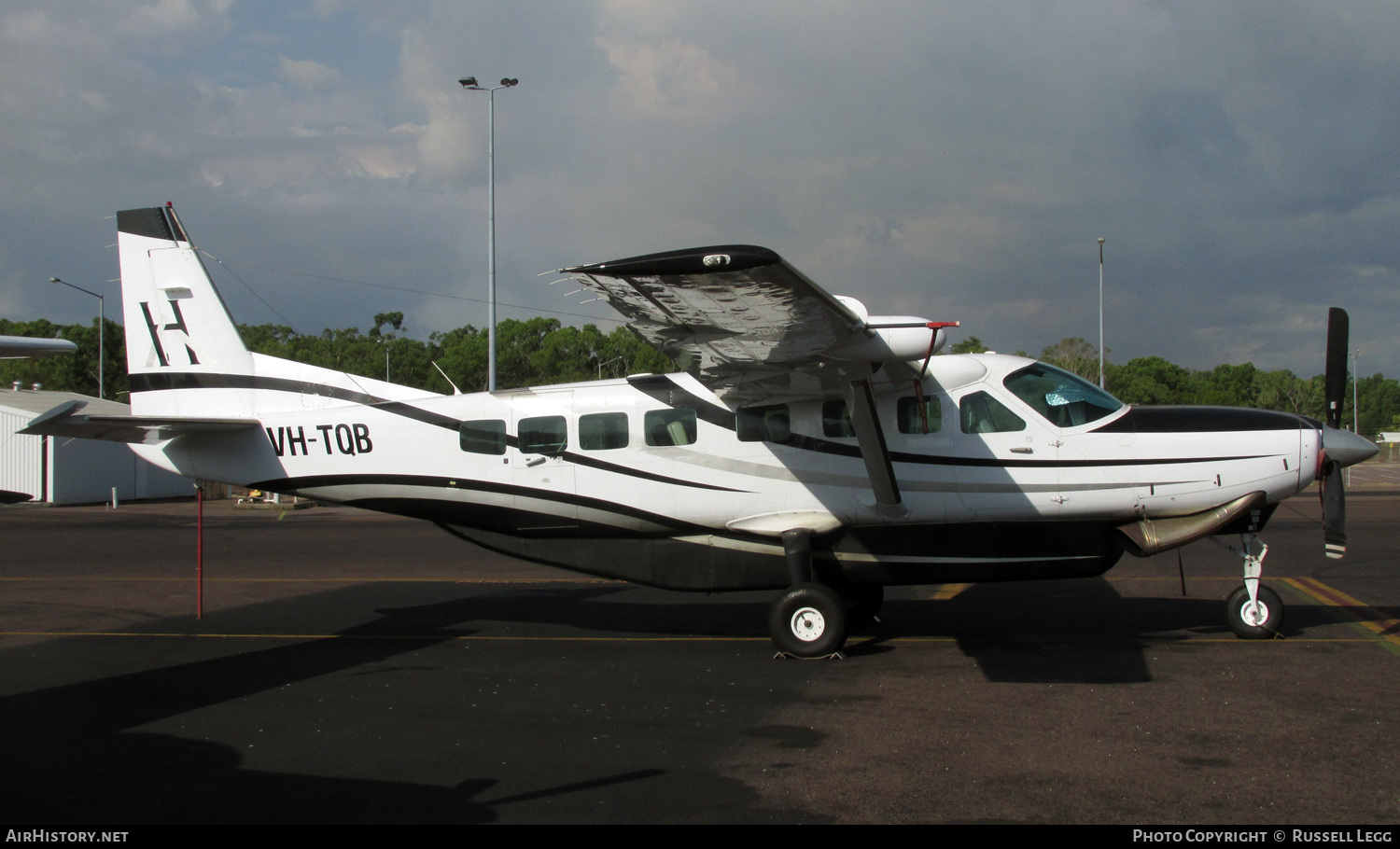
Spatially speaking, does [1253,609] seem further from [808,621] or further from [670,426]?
[670,426]

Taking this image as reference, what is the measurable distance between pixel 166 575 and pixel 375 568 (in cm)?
313

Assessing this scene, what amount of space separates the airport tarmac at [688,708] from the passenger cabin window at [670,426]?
81.0 inches

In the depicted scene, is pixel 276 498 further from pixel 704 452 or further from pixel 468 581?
pixel 704 452

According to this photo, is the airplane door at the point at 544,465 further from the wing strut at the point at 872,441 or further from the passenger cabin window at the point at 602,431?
the wing strut at the point at 872,441

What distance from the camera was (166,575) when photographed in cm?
1450

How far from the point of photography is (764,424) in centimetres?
912

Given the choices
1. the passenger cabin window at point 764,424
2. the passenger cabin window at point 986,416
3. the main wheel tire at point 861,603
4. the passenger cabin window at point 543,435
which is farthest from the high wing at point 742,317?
the main wheel tire at point 861,603

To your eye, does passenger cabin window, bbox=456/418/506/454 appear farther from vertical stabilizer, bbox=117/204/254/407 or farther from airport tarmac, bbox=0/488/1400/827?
vertical stabilizer, bbox=117/204/254/407

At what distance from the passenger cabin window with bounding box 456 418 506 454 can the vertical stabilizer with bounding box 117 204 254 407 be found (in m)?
2.73

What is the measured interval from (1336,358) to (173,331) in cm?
1249

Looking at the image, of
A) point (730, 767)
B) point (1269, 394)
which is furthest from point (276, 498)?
point (1269, 394)

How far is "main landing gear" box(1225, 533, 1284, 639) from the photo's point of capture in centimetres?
858

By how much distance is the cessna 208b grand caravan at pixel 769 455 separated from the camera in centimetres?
845

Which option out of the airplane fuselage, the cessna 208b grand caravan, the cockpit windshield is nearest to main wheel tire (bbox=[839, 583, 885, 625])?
the cessna 208b grand caravan
